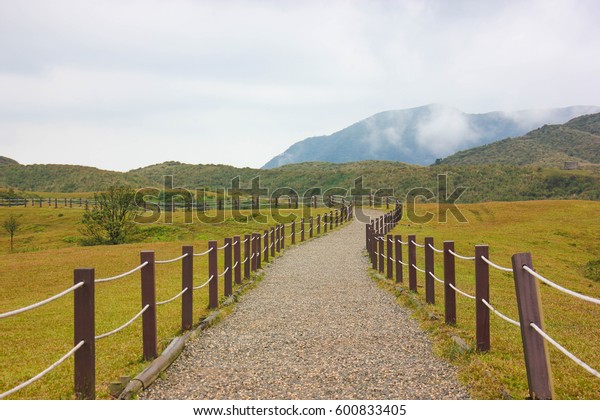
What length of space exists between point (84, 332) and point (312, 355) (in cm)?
343

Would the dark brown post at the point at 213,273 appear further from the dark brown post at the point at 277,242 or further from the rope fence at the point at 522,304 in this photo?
the dark brown post at the point at 277,242

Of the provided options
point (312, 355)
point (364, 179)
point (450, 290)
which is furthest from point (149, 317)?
point (364, 179)

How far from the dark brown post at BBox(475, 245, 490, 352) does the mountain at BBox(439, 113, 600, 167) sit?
13052 centimetres

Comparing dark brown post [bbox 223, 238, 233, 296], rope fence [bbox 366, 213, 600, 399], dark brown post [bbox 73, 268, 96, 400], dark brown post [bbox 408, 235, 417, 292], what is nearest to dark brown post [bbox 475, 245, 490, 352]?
rope fence [bbox 366, 213, 600, 399]

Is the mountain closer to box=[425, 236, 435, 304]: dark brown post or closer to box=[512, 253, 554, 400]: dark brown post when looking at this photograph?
box=[425, 236, 435, 304]: dark brown post

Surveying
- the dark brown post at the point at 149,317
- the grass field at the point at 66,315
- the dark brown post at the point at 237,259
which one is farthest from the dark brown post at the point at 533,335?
the dark brown post at the point at 237,259

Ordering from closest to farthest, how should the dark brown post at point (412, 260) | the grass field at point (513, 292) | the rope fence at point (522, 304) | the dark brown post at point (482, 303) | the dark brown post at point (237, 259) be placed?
the rope fence at point (522, 304) < the grass field at point (513, 292) < the dark brown post at point (482, 303) < the dark brown post at point (412, 260) < the dark brown post at point (237, 259)

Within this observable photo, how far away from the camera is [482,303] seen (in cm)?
745

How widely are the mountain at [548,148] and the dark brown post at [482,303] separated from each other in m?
131

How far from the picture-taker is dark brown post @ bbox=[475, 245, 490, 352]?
737 cm

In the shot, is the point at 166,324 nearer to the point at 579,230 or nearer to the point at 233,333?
the point at 233,333

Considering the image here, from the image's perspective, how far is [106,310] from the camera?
12516 mm

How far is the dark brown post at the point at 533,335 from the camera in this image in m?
5.25

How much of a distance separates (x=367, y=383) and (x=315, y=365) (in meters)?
1.03
